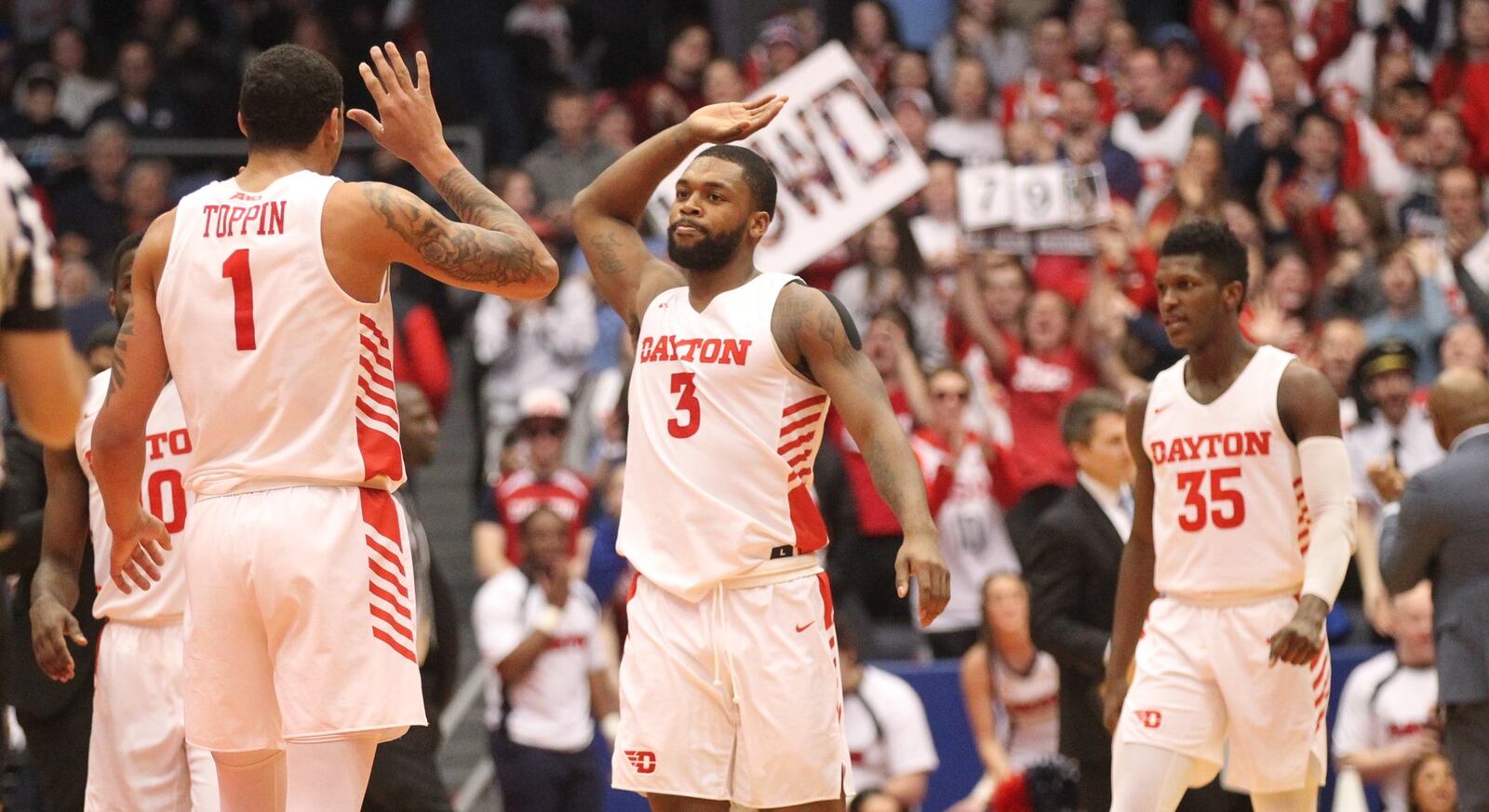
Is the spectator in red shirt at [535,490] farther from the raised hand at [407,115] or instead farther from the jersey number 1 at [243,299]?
the jersey number 1 at [243,299]

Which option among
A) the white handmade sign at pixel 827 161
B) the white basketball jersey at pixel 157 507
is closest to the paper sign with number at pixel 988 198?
the white handmade sign at pixel 827 161

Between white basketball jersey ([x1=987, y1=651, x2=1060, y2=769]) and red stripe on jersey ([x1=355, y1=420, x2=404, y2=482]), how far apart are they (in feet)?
19.6

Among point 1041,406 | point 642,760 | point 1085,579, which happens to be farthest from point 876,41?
point 642,760

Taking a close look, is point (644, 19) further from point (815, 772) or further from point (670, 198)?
point (815, 772)

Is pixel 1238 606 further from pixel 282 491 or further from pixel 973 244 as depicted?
pixel 973 244

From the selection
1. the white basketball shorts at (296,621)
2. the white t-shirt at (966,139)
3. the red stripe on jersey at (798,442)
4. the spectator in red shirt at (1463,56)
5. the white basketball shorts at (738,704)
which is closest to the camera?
the white basketball shorts at (296,621)

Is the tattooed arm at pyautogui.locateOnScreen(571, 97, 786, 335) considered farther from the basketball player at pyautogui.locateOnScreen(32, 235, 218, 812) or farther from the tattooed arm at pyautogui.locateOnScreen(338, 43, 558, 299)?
the basketball player at pyautogui.locateOnScreen(32, 235, 218, 812)

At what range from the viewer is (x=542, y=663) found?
38.7ft

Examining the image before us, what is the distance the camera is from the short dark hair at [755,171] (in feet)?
23.2

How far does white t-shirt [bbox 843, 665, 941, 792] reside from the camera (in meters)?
11.3

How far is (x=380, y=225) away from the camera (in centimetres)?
598

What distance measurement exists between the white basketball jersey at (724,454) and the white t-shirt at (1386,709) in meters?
5.27

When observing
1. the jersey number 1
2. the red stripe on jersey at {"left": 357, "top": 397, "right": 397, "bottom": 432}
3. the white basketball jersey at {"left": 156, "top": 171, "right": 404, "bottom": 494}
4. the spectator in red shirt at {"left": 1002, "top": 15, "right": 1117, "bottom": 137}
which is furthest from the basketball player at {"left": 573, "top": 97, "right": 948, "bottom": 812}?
the spectator in red shirt at {"left": 1002, "top": 15, "right": 1117, "bottom": 137}

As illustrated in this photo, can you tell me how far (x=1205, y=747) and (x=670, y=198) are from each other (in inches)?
206
